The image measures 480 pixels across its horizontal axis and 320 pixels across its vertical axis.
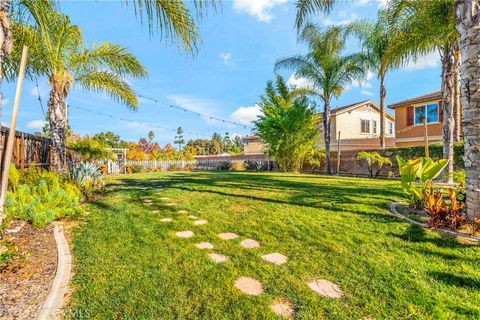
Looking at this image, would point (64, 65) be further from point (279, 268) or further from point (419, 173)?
point (419, 173)

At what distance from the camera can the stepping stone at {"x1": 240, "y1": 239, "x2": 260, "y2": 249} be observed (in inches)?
122

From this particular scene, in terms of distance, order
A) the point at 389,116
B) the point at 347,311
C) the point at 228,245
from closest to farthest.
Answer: the point at 347,311 < the point at 228,245 < the point at 389,116

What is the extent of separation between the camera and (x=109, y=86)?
30.9ft

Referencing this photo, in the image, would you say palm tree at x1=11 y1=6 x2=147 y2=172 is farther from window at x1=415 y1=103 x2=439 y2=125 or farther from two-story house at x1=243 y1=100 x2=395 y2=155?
window at x1=415 y1=103 x2=439 y2=125

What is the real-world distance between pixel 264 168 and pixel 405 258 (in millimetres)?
17829

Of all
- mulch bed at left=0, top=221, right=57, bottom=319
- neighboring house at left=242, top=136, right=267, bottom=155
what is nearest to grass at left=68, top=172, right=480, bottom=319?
mulch bed at left=0, top=221, right=57, bottom=319

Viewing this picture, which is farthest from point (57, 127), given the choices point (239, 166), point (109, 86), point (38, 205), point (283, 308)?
point (239, 166)

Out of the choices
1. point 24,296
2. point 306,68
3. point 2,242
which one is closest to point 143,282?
point 24,296

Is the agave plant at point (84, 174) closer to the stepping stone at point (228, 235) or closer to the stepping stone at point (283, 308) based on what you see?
the stepping stone at point (228, 235)

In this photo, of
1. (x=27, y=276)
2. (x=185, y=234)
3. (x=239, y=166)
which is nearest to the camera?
(x=27, y=276)

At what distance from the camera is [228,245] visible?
123 inches

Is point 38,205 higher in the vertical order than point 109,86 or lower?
lower

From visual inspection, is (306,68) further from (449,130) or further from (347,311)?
(347,311)

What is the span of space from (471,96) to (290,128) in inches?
468
